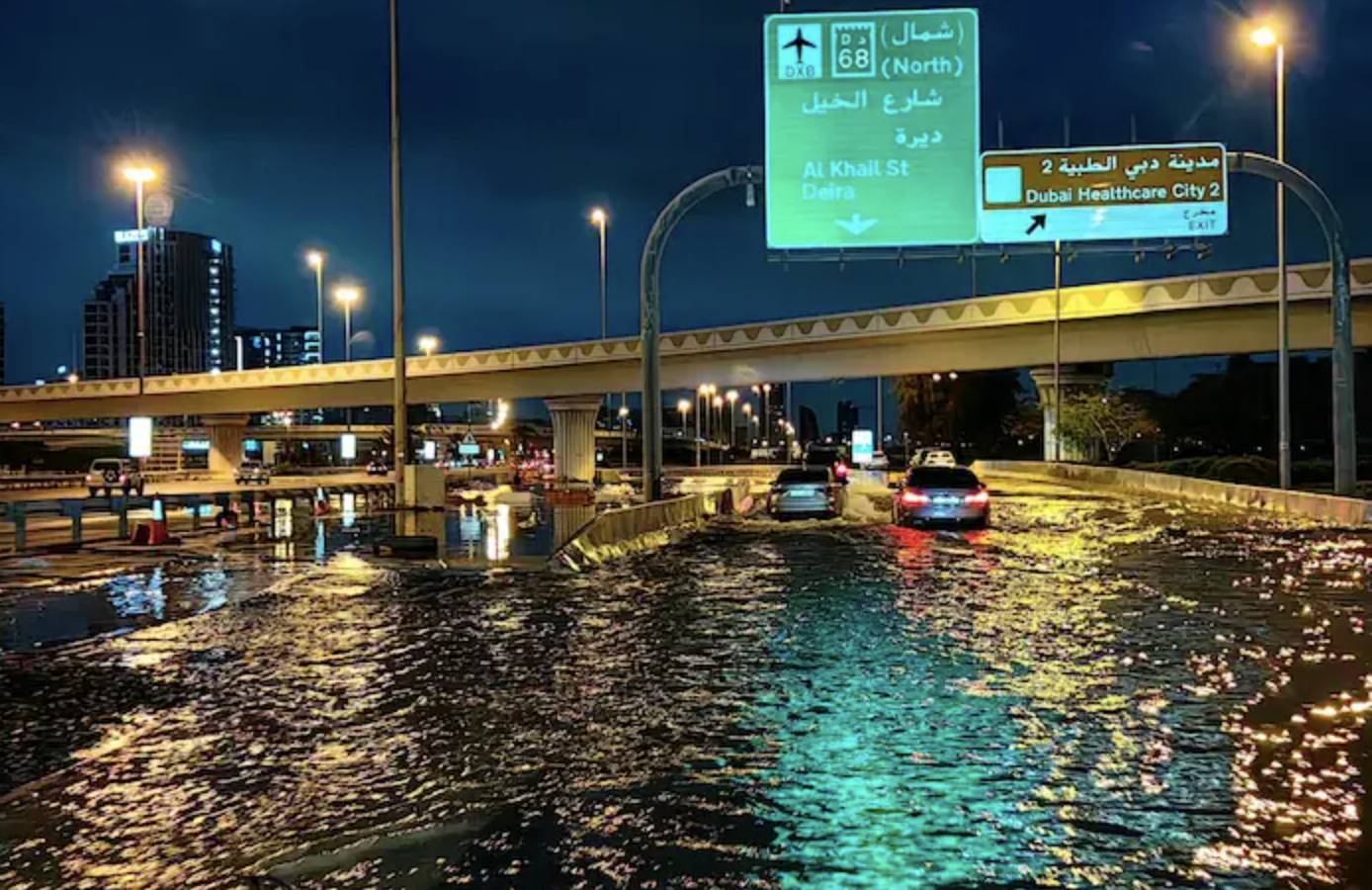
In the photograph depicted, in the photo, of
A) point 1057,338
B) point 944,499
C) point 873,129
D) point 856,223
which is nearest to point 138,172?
point 856,223

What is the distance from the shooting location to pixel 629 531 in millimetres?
24250

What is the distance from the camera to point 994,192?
26438mm

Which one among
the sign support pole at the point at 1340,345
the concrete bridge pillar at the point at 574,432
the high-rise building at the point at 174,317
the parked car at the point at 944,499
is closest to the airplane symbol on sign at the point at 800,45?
the parked car at the point at 944,499

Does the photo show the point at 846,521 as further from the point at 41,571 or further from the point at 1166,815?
the point at 1166,815

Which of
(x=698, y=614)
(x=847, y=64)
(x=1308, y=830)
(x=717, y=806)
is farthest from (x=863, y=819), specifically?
(x=847, y=64)

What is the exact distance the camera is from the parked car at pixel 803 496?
110 feet

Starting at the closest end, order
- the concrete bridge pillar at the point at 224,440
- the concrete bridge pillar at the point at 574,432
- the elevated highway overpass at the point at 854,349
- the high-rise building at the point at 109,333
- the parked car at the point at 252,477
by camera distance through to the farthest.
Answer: the elevated highway overpass at the point at 854,349 < the parked car at the point at 252,477 < the concrete bridge pillar at the point at 574,432 < the concrete bridge pillar at the point at 224,440 < the high-rise building at the point at 109,333

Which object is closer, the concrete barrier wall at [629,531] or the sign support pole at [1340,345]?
the concrete barrier wall at [629,531]

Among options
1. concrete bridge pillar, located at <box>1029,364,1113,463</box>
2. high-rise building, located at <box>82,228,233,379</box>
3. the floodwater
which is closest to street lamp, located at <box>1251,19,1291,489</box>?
the floodwater

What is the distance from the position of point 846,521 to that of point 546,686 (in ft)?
76.2

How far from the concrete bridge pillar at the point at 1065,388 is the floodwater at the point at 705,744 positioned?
181ft

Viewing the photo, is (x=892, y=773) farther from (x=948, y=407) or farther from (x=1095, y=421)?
(x=948, y=407)

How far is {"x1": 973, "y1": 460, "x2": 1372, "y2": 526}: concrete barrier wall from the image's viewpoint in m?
29.0

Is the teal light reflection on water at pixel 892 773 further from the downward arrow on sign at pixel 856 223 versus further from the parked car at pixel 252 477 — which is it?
the parked car at pixel 252 477
